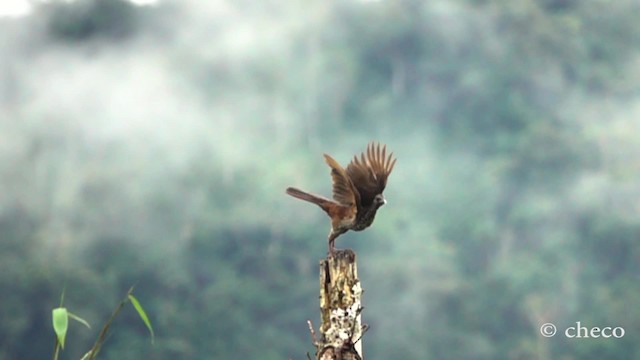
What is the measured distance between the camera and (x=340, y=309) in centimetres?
518

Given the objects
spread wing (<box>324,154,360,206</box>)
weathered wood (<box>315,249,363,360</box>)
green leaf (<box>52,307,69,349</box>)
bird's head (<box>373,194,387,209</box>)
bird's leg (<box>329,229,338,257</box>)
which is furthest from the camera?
bird's head (<box>373,194,387,209</box>)

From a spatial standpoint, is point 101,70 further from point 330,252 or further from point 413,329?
point 330,252

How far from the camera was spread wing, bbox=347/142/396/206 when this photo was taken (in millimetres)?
6438

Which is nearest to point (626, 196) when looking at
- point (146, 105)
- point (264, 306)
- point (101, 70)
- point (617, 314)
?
point (617, 314)

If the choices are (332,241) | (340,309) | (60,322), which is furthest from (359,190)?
(60,322)

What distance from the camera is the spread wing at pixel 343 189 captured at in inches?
250

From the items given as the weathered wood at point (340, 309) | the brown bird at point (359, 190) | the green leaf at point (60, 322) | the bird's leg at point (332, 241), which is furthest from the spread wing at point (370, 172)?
the green leaf at point (60, 322)

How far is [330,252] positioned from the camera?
18.2 feet

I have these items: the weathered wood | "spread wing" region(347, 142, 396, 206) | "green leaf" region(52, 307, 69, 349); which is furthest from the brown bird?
"green leaf" region(52, 307, 69, 349)

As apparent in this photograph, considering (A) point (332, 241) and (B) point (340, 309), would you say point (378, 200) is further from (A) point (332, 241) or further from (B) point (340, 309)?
(B) point (340, 309)

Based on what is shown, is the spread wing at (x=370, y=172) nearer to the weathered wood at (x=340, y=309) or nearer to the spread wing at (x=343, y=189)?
the spread wing at (x=343, y=189)

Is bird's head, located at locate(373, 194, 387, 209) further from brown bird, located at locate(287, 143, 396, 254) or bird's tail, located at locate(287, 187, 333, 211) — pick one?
bird's tail, located at locate(287, 187, 333, 211)

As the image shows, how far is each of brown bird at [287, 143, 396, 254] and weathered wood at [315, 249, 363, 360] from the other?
0.94m

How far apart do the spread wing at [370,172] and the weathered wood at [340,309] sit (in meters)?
1.26
